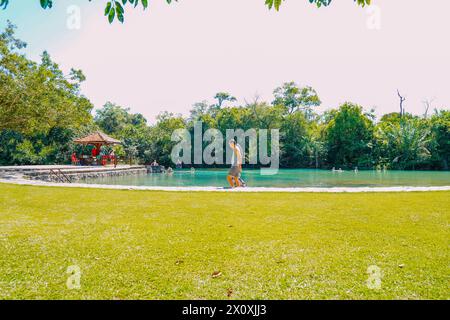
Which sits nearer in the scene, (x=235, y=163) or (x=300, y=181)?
(x=235, y=163)

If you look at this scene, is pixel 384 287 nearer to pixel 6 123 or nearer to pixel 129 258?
pixel 129 258

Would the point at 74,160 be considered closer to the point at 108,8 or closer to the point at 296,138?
the point at 296,138

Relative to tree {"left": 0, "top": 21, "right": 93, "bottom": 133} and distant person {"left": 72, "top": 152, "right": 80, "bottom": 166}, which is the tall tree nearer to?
distant person {"left": 72, "top": 152, "right": 80, "bottom": 166}

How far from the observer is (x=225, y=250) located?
3.93 m

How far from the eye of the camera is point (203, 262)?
353 centimetres

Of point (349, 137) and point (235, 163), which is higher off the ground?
point (349, 137)

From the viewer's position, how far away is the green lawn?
2.91m

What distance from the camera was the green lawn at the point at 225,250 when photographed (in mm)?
2912

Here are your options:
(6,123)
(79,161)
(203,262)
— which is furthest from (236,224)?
(79,161)

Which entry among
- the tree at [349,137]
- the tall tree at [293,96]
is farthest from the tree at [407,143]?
the tall tree at [293,96]

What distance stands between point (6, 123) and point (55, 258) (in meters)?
14.9

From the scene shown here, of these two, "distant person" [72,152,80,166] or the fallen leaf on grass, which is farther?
"distant person" [72,152,80,166]

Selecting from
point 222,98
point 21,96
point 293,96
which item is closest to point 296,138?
point 293,96

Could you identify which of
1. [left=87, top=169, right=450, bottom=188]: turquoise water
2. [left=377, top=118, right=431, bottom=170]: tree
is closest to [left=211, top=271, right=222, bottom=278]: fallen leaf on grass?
[left=87, top=169, right=450, bottom=188]: turquoise water
